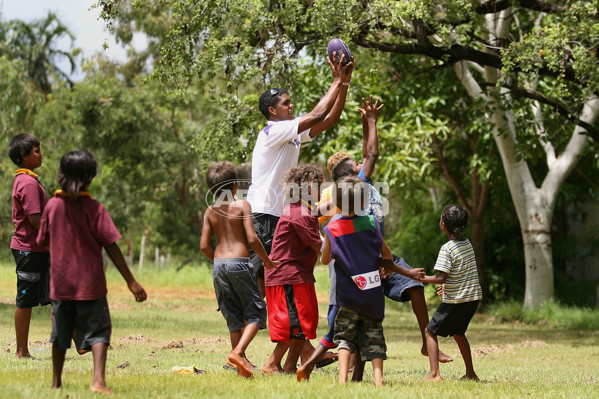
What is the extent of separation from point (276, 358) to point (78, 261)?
2.24m

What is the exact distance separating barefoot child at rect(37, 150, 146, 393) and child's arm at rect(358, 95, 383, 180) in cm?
234

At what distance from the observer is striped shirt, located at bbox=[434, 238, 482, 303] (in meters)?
6.84

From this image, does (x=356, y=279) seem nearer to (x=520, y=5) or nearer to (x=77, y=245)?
(x=77, y=245)

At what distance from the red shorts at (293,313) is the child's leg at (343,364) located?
597 millimetres

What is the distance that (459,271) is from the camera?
22.5 feet

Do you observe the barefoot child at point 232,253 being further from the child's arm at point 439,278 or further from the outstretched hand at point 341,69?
the child's arm at point 439,278

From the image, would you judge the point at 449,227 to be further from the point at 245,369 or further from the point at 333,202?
the point at 245,369

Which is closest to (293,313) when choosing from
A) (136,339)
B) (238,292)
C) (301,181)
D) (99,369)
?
(238,292)

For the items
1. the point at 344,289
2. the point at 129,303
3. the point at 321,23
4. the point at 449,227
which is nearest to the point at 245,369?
the point at 344,289

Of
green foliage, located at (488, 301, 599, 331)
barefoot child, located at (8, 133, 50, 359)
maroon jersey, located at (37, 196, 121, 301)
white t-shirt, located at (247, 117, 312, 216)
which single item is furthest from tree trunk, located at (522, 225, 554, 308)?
maroon jersey, located at (37, 196, 121, 301)

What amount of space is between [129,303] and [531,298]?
29.4 feet

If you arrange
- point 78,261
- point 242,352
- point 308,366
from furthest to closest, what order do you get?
1. point 242,352
2. point 308,366
3. point 78,261

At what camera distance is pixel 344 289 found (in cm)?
618

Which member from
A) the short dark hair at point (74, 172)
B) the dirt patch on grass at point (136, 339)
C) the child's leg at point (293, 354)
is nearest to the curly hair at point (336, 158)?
the child's leg at point (293, 354)
